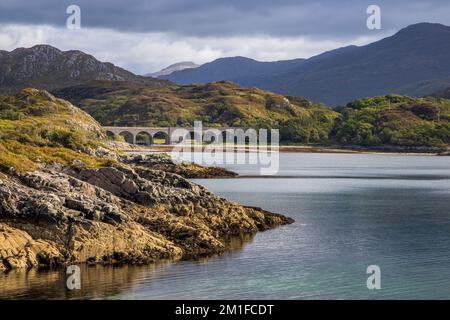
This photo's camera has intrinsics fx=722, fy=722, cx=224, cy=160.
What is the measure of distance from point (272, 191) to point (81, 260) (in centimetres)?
6277

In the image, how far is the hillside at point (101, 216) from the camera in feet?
155

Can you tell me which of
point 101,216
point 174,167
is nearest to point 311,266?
point 101,216

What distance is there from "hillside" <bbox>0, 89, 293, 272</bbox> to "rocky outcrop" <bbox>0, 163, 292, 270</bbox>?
0.06 meters

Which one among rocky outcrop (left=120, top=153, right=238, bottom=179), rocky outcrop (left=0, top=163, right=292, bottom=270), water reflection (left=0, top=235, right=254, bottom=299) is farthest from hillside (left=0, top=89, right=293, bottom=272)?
rocky outcrop (left=120, top=153, right=238, bottom=179)

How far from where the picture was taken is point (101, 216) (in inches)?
1986

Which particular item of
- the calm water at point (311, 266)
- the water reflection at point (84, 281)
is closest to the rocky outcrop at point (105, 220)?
the water reflection at point (84, 281)

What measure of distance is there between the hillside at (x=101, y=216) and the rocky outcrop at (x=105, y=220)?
0.21ft

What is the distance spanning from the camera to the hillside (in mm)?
47250

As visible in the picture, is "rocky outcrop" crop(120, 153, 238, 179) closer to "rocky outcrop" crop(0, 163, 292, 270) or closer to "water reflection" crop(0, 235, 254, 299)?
"rocky outcrop" crop(0, 163, 292, 270)

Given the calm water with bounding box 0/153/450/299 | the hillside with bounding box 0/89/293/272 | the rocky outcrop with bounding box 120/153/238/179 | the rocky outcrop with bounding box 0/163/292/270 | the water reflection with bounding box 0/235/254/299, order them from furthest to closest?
the rocky outcrop with bounding box 120/153/238/179
the hillside with bounding box 0/89/293/272
the rocky outcrop with bounding box 0/163/292/270
the calm water with bounding box 0/153/450/299
the water reflection with bounding box 0/235/254/299

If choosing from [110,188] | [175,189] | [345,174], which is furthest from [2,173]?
[345,174]

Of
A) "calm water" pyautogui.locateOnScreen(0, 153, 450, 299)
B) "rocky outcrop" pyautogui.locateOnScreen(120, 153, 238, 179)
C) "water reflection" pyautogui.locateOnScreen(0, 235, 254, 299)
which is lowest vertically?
"calm water" pyautogui.locateOnScreen(0, 153, 450, 299)

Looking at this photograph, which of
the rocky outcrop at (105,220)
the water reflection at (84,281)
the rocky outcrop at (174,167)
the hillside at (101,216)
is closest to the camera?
the water reflection at (84,281)

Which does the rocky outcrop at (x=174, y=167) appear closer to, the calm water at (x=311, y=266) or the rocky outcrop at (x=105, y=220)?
the calm water at (x=311, y=266)
